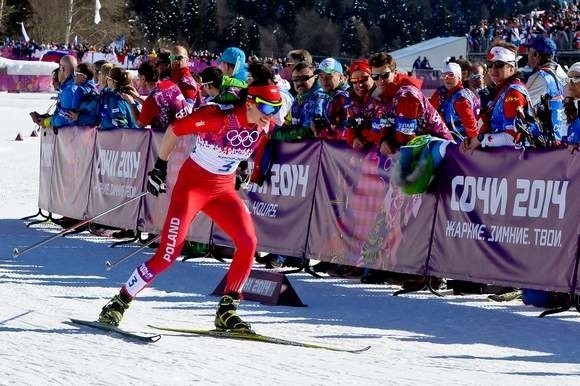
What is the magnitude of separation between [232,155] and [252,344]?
139cm

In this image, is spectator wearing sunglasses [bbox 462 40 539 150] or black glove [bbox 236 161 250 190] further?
spectator wearing sunglasses [bbox 462 40 539 150]

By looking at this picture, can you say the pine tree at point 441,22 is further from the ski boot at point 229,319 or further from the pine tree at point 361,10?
the ski boot at point 229,319

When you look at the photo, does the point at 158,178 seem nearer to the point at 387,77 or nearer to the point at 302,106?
the point at 387,77

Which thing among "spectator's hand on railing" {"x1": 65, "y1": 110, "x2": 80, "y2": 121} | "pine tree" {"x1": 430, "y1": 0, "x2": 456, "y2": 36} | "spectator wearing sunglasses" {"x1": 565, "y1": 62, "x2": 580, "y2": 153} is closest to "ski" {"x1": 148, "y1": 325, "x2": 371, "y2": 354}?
"spectator wearing sunglasses" {"x1": 565, "y1": 62, "x2": 580, "y2": 153}

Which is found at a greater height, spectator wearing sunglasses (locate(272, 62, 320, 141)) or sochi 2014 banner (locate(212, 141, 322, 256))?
spectator wearing sunglasses (locate(272, 62, 320, 141))

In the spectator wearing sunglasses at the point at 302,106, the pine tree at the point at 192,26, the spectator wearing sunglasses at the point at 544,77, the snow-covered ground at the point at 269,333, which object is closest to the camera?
the snow-covered ground at the point at 269,333

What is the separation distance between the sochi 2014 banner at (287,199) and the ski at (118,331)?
14.0 feet

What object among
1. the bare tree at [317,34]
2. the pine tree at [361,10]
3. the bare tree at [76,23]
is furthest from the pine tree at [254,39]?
the pine tree at [361,10]

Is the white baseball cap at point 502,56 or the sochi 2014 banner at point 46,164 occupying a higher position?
the white baseball cap at point 502,56

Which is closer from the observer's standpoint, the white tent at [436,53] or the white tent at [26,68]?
the white tent at [26,68]

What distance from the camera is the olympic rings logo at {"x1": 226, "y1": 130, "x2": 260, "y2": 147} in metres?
8.84

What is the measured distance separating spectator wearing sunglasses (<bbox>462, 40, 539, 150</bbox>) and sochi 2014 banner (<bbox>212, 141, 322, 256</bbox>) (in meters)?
2.20

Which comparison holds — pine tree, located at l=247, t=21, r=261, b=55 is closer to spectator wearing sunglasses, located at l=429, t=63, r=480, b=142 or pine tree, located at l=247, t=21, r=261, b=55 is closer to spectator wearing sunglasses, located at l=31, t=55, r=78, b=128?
spectator wearing sunglasses, located at l=31, t=55, r=78, b=128

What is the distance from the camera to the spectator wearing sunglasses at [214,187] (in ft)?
28.5
